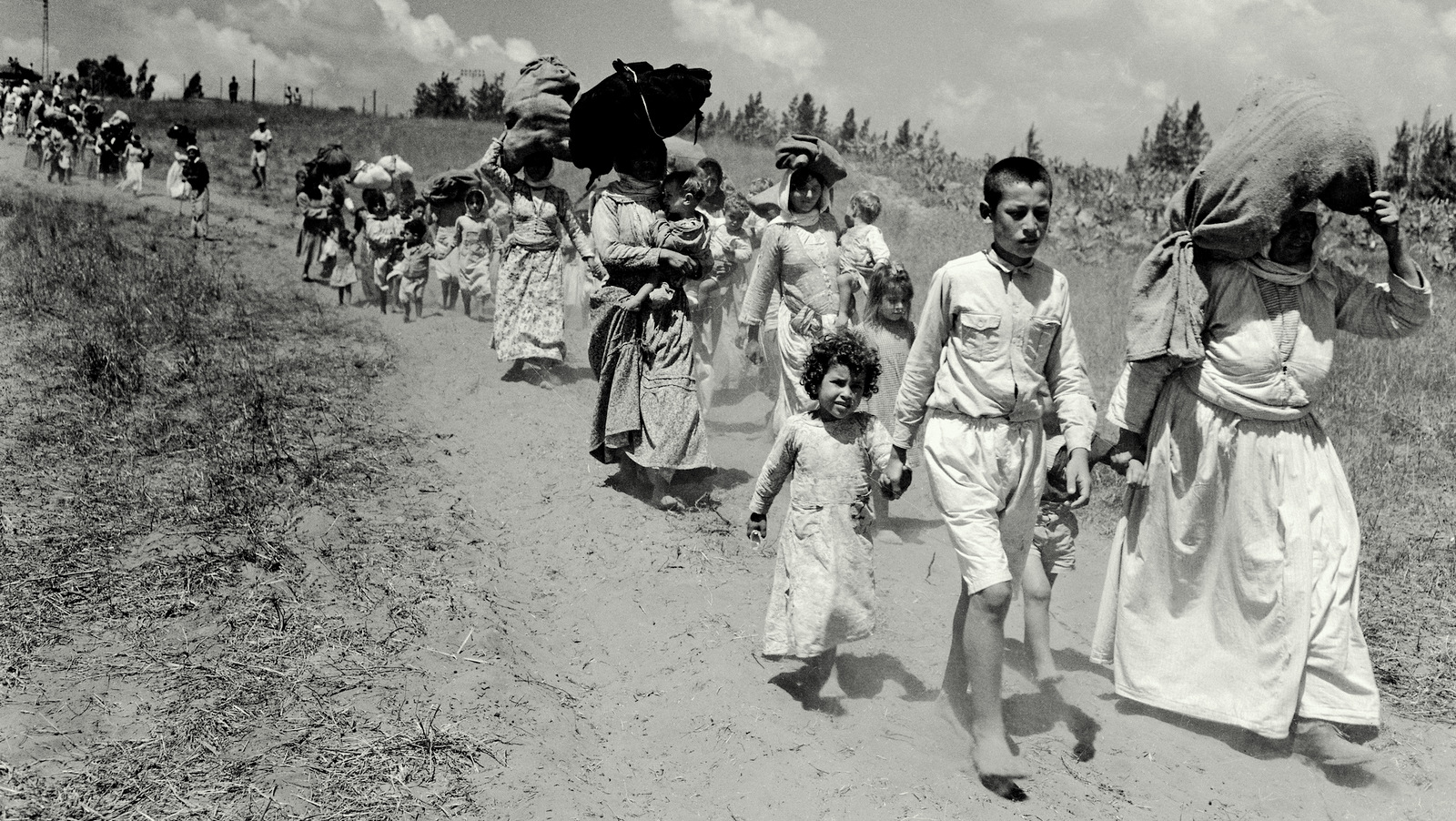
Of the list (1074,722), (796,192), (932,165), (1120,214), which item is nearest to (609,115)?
(796,192)

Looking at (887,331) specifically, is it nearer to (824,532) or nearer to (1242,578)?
(824,532)

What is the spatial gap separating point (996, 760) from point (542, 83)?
7.17m

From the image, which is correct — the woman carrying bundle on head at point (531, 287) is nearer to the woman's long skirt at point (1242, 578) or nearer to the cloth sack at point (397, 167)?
the cloth sack at point (397, 167)

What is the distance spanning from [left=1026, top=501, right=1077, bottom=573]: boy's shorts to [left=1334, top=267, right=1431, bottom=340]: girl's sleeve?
137 centimetres

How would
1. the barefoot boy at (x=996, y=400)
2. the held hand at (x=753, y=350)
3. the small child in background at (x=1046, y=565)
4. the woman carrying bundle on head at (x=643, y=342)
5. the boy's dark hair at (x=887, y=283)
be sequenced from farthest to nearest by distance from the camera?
the boy's dark hair at (x=887, y=283), the held hand at (x=753, y=350), the woman carrying bundle on head at (x=643, y=342), the small child in background at (x=1046, y=565), the barefoot boy at (x=996, y=400)

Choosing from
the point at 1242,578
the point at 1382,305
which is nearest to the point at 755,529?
the point at 1242,578

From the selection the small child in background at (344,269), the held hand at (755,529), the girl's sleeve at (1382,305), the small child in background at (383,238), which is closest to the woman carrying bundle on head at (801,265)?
the held hand at (755,529)

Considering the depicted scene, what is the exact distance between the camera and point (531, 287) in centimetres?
974

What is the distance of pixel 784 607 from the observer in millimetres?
4266

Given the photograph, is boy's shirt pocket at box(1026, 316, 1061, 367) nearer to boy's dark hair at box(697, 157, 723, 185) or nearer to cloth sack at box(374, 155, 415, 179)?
boy's dark hair at box(697, 157, 723, 185)

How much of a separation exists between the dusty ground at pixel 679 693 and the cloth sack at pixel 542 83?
3.49m

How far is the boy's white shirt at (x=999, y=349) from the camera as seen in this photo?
3.82 meters

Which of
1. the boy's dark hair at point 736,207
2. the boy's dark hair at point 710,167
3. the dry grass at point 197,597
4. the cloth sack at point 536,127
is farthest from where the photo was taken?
the boy's dark hair at point 710,167

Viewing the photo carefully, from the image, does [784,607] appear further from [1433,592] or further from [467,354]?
[467,354]
